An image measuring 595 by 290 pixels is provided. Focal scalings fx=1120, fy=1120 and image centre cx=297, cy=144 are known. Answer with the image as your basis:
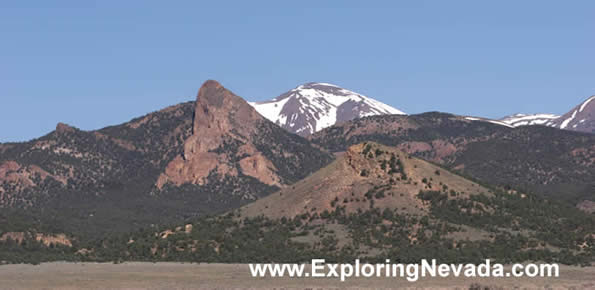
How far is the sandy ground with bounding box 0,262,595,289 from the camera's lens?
98875mm

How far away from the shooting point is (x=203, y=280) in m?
106

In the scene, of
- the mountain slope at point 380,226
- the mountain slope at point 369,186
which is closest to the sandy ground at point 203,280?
the mountain slope at point 380,226

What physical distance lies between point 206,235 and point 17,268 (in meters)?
28.7

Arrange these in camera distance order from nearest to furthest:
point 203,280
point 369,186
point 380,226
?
point 203,280
point 380,226
point 369,186

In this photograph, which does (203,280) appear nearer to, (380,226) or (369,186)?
(380,226)

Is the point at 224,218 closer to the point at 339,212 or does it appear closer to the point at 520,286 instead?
the point at 339,212

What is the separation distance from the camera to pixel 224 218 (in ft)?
522

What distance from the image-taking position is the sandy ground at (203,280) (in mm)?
98875

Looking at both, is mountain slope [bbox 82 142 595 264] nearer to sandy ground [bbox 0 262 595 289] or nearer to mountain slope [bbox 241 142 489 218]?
mountain slope [bbox 241 142 489 218]

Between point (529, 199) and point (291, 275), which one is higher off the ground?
point (529, 199)

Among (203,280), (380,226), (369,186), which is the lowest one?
(203,280)

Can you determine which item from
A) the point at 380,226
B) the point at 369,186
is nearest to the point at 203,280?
the point at 380,226

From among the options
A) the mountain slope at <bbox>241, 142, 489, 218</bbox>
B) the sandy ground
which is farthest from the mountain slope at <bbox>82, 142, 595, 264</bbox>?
the sandy ground

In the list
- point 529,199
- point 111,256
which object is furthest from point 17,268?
point 529,199
